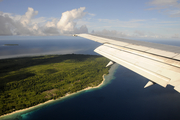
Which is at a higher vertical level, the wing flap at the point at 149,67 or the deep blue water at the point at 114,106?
the wing flap at the point at 149,67

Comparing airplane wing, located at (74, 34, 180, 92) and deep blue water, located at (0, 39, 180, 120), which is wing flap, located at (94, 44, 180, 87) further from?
deep blue water, located at (0, 39, 180, 120)

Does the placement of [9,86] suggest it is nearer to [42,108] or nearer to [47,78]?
[47,78]

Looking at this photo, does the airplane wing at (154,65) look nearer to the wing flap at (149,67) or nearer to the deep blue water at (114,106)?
the wing flap at (149,67)

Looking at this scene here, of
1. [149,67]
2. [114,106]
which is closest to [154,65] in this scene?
[149,67]

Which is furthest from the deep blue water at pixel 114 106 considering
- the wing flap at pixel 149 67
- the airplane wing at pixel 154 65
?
the airplane wing at pixel 154 65

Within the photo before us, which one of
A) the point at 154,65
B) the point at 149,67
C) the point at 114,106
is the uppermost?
the point at 154,65

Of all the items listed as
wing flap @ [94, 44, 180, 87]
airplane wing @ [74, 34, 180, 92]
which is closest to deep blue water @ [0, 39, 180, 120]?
wing flap @ [94, 44, 180, 87]

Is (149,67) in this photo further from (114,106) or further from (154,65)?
(114,106)

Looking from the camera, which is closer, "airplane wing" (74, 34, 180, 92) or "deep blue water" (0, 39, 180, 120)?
"airplane wing" (74, 34, 180, 92)

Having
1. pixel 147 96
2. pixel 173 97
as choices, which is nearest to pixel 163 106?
pixel 147 96

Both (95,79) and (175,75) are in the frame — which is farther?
(95,79)

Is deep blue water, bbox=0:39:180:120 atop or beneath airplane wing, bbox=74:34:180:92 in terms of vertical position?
beneath
